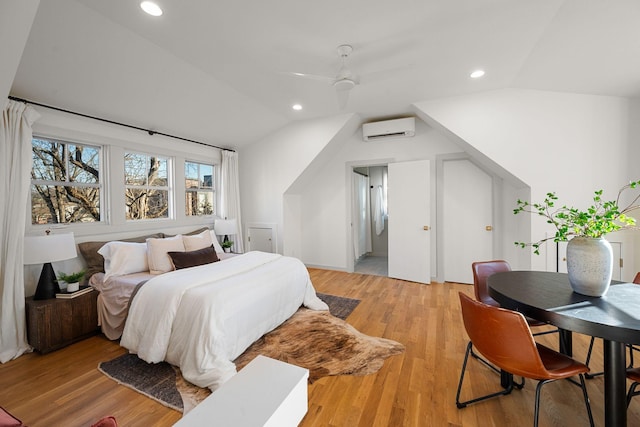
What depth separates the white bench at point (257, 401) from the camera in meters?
0.59

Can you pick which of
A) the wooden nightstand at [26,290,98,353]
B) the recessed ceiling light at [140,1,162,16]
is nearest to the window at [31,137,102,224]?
the wooden nightstand at [26,290,98,353]

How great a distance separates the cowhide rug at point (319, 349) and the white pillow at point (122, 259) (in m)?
1.41

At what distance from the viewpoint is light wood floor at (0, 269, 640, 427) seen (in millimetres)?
1642

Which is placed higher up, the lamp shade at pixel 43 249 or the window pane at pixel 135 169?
the window pane at pixel 135 169

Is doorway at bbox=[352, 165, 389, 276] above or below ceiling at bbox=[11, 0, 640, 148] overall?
below

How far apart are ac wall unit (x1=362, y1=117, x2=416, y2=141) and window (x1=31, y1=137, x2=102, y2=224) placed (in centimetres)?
385

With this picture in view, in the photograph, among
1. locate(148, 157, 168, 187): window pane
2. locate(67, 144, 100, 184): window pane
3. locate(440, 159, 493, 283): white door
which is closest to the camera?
locate(67, 144, 100, 184): window pane

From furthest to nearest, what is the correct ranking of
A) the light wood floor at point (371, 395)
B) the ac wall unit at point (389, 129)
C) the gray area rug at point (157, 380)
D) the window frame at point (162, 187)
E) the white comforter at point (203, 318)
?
the ac wall unit at point (389, 129) → the window frame at point (162, 187) → the white comforter at point (203, 318) → the gray area rug at point (157, 380) → the light wood floor at point (371, 395)

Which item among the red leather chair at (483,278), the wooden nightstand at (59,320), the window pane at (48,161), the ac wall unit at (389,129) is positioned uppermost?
the ac wall unit at (389,129)

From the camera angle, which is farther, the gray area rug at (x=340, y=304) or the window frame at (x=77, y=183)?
the gray area rug at (x=340, y=304)

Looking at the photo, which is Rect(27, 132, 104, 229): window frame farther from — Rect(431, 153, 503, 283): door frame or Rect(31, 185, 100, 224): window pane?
Rect(431, 153, 503, 283): door frame

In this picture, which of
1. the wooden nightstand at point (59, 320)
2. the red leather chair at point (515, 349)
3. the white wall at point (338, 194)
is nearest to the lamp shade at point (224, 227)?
the white wall at point (338, 194)

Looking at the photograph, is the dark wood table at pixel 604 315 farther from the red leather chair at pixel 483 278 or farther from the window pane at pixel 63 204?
the window pane at pixel 63 204

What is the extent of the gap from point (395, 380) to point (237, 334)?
1.27m
